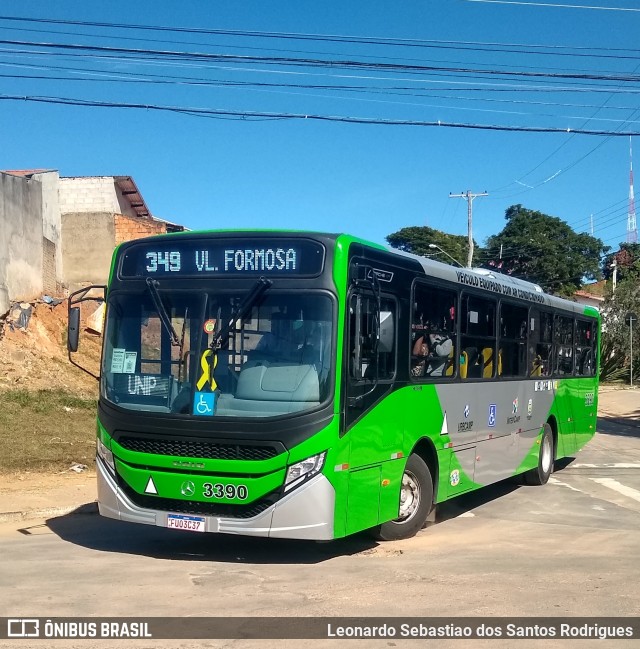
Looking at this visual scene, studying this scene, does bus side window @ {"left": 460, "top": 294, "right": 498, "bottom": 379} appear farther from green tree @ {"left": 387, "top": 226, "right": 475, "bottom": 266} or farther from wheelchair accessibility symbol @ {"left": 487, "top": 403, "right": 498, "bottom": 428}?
green tree @ {"left": 387, "top": 226, "right": 475, "bottom": 266}

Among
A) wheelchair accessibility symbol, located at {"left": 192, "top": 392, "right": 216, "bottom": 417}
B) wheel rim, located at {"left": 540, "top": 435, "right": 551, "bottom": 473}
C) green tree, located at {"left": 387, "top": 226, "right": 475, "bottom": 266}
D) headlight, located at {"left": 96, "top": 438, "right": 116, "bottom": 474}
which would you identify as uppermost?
green tree, located at {"left": 387, "top": 226, "right": 475, "bottom": 266}

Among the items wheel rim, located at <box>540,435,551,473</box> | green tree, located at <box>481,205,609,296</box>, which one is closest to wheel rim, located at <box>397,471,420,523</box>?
wheel rim, located at <box>540,435,551,473</box>

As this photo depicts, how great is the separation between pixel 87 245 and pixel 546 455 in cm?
1777

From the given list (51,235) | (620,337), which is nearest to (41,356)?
(51,235)

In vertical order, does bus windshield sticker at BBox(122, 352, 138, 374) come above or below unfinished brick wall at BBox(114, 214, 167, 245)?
below

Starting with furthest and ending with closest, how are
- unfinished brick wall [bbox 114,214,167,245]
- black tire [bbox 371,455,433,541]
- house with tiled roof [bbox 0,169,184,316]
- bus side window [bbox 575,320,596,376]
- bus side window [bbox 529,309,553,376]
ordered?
1. unfinished brick wall [bbox 114,214,167,245]
2. house with tiled roof [bbox 0,169,184,316]
3. bus side window [bbox 575,320,596,376]
4. bus side window [bbox 529,309,553,376]
5. black tire [bbox 371,455,433,541]

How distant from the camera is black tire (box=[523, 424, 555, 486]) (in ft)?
45.0

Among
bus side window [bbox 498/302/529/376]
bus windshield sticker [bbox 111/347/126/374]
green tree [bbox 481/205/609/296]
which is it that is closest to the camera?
bus windshield sticker [bbox 111/347/126/374]

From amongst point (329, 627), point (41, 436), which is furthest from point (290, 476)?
point (41, 436)

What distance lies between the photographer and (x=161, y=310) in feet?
26.3

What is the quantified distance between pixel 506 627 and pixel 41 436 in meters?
11.8

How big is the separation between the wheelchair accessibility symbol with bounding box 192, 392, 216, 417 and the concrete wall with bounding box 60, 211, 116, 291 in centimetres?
1994

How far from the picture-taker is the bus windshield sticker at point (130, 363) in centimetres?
813

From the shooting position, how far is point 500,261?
6506cm
